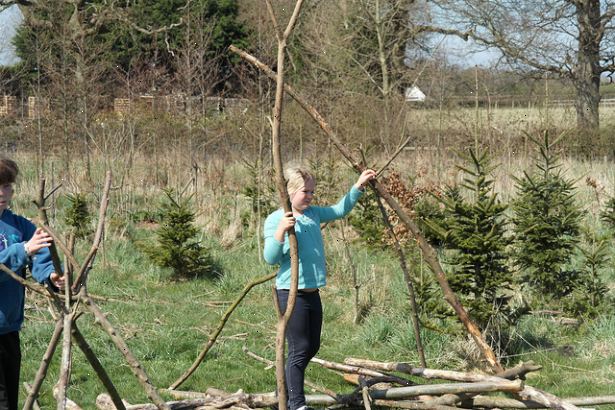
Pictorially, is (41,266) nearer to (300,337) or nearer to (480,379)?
→ (300,337)

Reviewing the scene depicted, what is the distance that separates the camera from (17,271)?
11.5 ft

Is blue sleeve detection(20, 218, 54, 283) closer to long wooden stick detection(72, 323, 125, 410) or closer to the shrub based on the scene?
long wooden stick detection(72, 323, 125, 410)

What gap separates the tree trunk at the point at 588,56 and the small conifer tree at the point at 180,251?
14.5 m

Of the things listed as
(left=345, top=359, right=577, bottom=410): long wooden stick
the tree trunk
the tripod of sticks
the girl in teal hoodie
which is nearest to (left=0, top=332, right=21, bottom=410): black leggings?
the tripod of sticks

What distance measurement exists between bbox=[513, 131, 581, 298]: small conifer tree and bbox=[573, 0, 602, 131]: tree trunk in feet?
48.1

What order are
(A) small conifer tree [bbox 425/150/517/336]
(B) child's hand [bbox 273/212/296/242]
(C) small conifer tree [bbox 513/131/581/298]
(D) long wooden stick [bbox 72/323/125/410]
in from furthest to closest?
(C) small conifer tree [bbox 513/131/581/298], (A) small conifer tree [bbox 425/150/517/336], (B) child's hand [bbox 273/212/296/242], (D) long wooden stick [bbox 72/323/125/410]

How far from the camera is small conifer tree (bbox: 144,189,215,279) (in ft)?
28.6

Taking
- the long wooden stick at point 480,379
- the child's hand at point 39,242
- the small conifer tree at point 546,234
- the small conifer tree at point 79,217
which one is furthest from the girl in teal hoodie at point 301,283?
the small conifer tree at point 79,217

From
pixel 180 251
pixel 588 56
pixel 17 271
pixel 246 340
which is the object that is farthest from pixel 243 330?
pixel 588 56

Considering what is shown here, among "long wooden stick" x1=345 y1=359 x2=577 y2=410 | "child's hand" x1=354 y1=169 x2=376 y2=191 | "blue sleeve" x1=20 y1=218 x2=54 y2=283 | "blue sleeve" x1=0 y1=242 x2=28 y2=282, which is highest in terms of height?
"child's hand" x1=354 y1=169 x2=376 y2=191

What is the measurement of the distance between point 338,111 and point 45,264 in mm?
11416

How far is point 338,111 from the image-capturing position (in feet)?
48.2

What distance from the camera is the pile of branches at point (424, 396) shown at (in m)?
3.80

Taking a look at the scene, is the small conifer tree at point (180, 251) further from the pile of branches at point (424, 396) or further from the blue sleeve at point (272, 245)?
the blue sleeve at point (272, 245)
